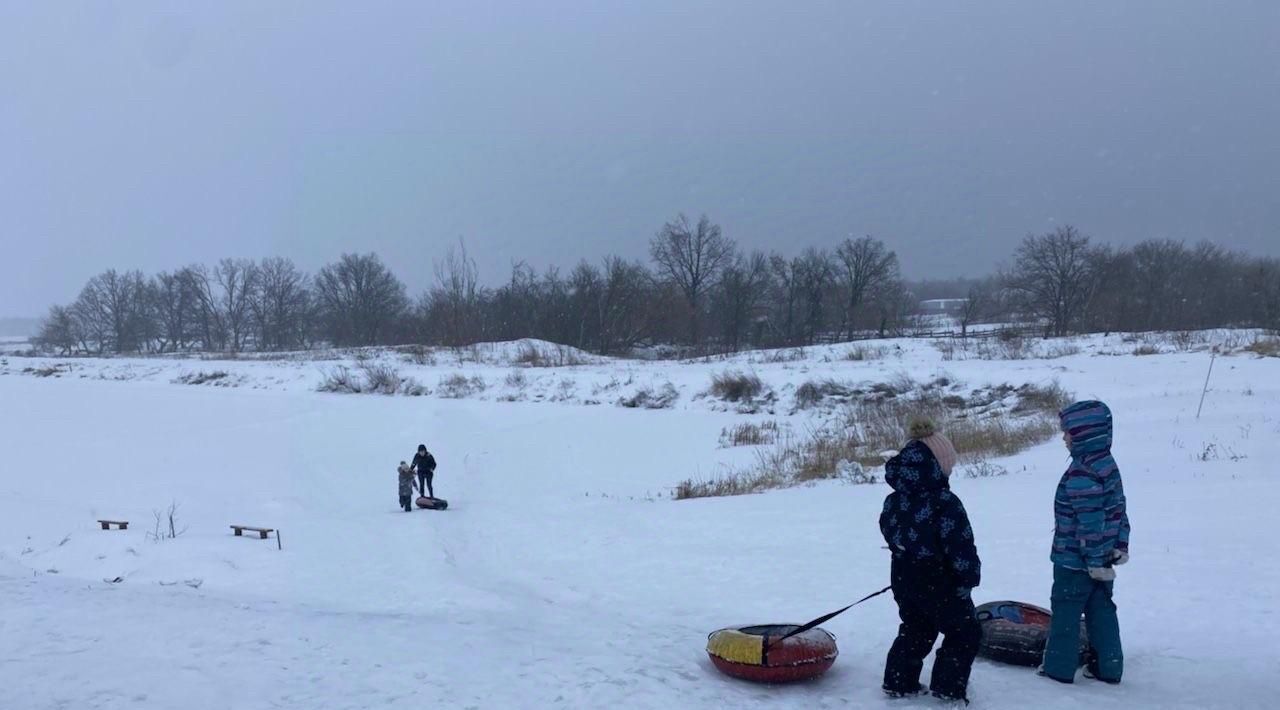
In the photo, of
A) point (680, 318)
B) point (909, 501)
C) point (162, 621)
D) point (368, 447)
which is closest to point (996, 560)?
point (909, 501)

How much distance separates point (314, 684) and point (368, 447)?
808 inches

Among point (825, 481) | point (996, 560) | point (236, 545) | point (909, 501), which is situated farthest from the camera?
point (825, 481)

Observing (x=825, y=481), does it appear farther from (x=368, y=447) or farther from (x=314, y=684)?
(x=368, y=447)

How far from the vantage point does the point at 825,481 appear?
602 inches

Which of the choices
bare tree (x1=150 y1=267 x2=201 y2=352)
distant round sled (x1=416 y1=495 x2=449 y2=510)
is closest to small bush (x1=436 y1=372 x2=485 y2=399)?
distant round sled (x1=416 y1=495 x2=449 y2=510)

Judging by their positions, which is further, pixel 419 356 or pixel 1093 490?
pixel 419 356

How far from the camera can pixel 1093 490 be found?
15.5ft

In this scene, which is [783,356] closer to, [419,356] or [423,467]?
[419,356]

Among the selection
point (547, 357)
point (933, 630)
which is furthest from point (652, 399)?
point (933, 630)

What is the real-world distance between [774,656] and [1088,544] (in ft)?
6.38

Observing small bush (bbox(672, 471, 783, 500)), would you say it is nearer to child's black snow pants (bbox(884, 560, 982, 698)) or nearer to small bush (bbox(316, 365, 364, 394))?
child's black snow pants (bbox(884, 560, 982, 698))

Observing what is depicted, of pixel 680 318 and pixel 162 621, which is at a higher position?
pixel 680 318

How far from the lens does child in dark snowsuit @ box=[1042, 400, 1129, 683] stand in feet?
15.5

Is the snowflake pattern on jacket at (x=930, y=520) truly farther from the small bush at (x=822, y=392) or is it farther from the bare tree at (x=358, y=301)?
the bare tree at (x=358, y=301)
